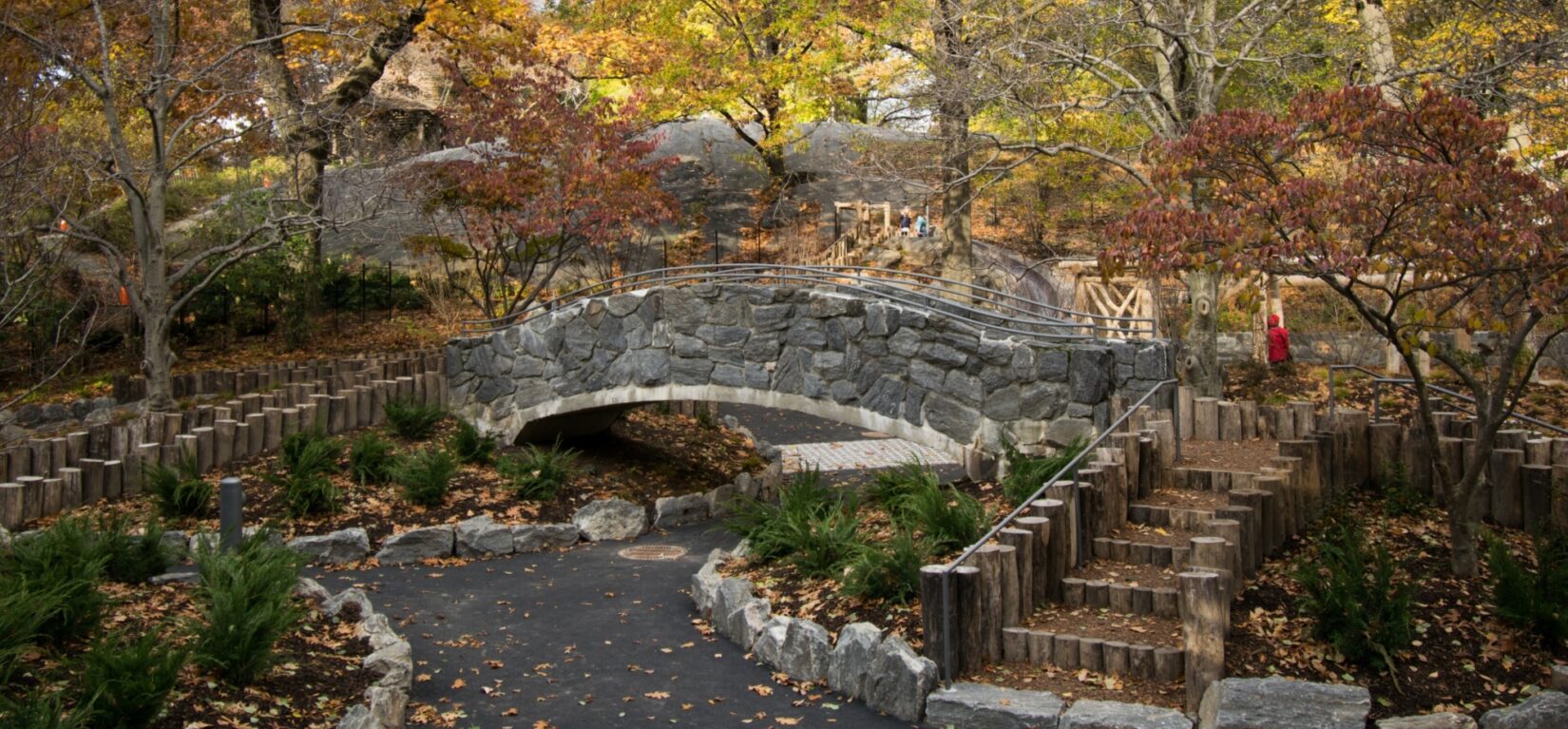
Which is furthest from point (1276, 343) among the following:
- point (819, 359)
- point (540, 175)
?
point (540, 175)

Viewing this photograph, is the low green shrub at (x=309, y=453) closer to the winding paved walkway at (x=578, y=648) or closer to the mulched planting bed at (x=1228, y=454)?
the winding paved walkway at (x=578, y=648)

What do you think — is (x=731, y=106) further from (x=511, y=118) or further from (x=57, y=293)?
(x=57, y=293)

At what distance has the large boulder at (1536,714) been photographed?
7094 mm

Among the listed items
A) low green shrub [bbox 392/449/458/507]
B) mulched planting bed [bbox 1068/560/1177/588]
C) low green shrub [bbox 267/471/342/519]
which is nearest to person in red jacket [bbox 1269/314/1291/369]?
mulched planting bed [bbox 1068/560/1177/588]

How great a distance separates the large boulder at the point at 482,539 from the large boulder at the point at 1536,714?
9800 millimetres

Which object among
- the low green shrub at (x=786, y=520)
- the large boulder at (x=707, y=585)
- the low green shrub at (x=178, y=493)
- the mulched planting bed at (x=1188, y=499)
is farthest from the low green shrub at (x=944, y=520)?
the low green shrub at (x=178, y=493)

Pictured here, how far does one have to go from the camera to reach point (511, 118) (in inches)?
759

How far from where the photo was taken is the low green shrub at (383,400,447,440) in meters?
16.8

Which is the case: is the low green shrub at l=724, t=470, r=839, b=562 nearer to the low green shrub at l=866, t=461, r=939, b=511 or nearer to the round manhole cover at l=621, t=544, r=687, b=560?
the low green shrub at l=866, t=461, r=939, b=511

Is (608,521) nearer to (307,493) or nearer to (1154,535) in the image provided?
(307,493)

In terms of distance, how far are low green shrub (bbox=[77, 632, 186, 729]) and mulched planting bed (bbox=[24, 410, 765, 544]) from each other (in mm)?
6172

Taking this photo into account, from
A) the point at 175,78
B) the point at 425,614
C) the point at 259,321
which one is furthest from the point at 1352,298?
the point at 259,321

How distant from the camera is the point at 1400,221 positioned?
8.45 metres

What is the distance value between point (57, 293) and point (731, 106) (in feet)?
38.0
